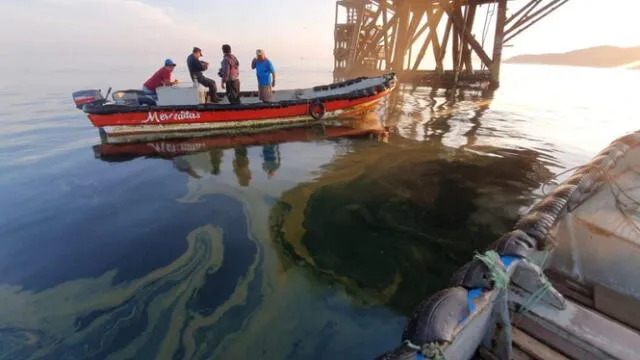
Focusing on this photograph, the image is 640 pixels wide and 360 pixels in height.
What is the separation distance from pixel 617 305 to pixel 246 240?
4.13 meters

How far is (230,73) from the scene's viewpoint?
1041 cm

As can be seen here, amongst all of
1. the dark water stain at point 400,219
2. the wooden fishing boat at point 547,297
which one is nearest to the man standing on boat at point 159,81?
the dark water stain at point 400,219

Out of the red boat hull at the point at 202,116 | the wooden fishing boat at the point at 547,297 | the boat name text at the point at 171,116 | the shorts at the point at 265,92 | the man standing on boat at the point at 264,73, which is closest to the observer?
the wooden fishing boat at the point at 547,297

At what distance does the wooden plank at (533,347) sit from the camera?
7.20 ft

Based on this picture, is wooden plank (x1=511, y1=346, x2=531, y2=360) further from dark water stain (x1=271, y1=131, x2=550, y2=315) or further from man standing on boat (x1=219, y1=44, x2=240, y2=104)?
man standing on boat (x1=219, y1=44, x2=240, y2=104)

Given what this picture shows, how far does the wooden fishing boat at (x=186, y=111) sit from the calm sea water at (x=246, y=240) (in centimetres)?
142

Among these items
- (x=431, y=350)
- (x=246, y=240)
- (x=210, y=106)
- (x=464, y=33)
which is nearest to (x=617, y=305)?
(x=431, y=350)

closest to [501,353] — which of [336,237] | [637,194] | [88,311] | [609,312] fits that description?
[609,312]

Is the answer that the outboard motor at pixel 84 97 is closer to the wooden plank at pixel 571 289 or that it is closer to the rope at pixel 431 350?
the rope at pixel 431 350

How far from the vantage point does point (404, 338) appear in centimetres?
193

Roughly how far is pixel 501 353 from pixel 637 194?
368cm

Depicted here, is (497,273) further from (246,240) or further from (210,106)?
(210,106)

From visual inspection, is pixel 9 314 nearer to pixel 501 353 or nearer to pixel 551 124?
pixel 501 353

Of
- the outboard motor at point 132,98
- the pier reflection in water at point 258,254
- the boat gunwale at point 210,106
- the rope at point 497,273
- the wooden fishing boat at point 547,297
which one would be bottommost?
the pier reflection in water at point 258,254
